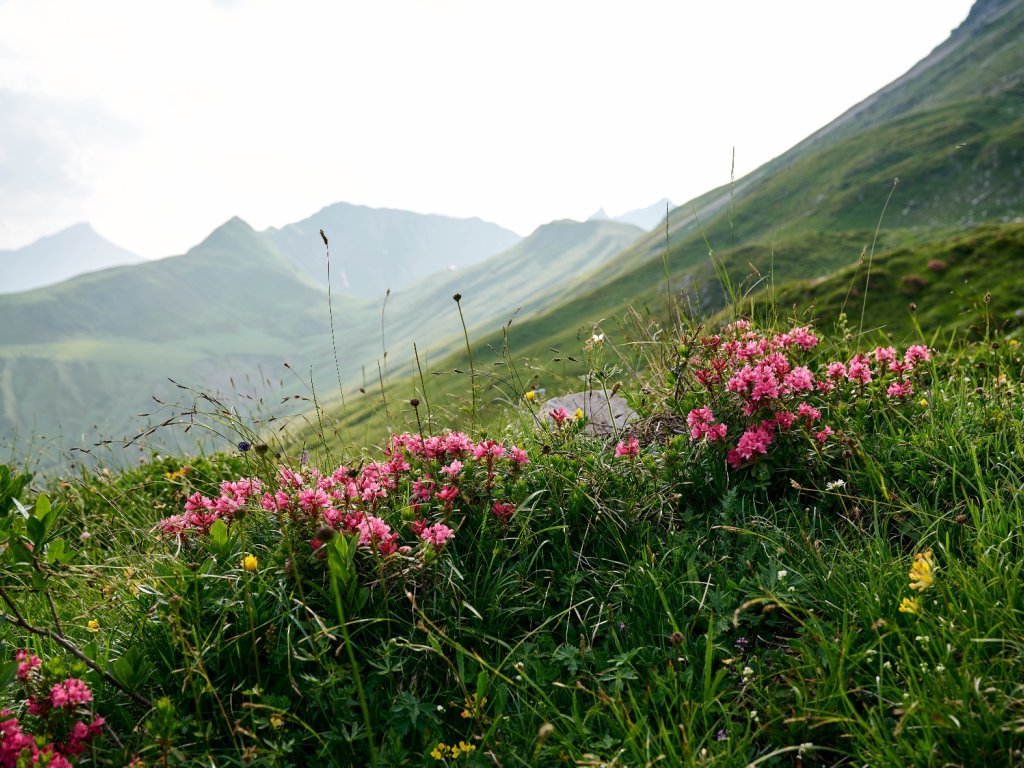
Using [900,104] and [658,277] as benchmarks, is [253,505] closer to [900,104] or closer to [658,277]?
[658,277]

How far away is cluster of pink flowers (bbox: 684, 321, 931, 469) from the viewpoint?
4121mm

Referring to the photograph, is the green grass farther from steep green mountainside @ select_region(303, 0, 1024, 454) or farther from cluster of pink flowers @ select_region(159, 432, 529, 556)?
steep green mountainside @ select_region(303, 0, 1024, 454)

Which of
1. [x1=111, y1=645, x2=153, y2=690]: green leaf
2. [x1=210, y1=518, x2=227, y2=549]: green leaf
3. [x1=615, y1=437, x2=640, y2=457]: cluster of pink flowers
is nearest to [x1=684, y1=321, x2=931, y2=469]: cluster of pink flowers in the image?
[x1=615, y1=437, x2=640, y2=457]: cluster of pink flowers

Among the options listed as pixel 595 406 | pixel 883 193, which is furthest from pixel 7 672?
pixel 883 193

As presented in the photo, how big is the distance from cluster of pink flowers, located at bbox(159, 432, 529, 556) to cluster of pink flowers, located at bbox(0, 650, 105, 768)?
1.09m

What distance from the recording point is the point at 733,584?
3.25m

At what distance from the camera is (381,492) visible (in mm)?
3822

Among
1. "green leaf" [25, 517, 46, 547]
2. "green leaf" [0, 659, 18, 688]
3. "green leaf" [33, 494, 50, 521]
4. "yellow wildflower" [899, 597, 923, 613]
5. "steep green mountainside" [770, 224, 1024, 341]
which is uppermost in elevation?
"green leaf" [33, 494, 50, 521]

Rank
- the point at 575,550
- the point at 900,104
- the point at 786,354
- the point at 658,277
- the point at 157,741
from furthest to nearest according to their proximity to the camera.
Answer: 1. the point at 900,104
2. the point at 658,277
3. the point at 786,354
4. the point at 575,550
5. the point at 157,741

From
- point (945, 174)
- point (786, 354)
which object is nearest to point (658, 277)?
point (945, 174)

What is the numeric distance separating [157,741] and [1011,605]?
3788mm

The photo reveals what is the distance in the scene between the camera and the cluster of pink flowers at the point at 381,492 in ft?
11.4

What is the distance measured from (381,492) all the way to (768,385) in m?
2.74

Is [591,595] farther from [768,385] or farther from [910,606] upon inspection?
[768,385]
